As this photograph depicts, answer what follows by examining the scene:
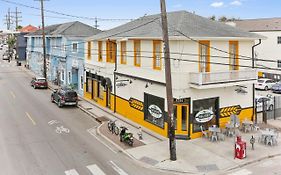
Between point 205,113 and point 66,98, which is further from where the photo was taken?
point 66,98

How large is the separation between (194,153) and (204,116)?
3.61 metres

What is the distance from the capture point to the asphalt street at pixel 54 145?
13945 millimetres

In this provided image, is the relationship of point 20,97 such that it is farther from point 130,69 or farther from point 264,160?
point 264,160

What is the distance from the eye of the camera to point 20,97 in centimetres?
3238

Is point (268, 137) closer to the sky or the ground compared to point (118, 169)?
closer to the sky

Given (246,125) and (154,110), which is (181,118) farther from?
(246,125)

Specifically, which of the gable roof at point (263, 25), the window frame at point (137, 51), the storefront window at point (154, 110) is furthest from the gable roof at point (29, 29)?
the storefront window at point (154, 110)

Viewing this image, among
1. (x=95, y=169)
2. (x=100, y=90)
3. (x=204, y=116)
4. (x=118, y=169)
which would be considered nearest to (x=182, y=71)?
(x=204, y=116)

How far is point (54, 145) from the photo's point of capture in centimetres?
1731

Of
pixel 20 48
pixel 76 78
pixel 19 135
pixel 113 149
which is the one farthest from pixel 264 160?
pixel 20 48

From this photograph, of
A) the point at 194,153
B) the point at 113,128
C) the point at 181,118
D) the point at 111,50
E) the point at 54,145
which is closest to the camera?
the point at 194,153

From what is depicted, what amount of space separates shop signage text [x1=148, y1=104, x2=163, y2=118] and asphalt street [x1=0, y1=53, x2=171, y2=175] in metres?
3.93

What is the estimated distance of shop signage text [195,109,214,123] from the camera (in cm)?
1861

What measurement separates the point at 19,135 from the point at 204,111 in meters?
11.9
